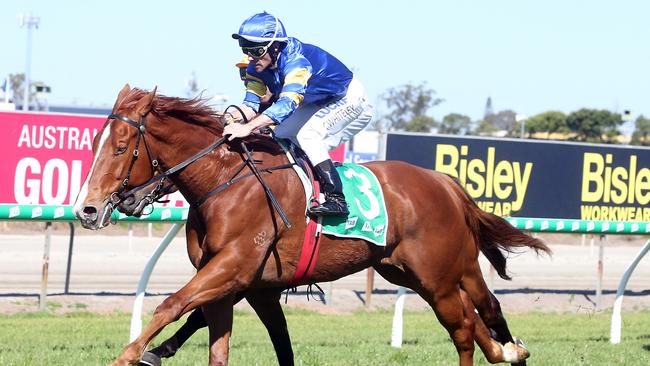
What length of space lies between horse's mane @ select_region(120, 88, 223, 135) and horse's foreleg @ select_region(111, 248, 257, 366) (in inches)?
30.9

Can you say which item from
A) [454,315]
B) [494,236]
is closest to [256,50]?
[454,315]

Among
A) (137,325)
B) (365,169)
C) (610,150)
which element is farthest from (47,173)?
(610,150)

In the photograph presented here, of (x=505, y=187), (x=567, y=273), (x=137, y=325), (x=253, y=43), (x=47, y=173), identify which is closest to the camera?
(x=253, y=43)

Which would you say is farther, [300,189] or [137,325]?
[137,325]

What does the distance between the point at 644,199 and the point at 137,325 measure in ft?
18.5

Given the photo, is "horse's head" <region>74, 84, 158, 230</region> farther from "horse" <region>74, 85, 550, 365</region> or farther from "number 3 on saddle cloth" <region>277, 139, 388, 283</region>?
"number 3 on saddle cloth" <region>277, 139, 388, 283</region>

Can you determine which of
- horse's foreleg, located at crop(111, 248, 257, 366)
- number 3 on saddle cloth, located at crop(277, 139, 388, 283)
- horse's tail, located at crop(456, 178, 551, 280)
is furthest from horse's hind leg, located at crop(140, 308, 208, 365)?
horse's tail, located at crop(456, 178, 551, 280)

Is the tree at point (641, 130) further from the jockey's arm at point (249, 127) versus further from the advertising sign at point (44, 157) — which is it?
the jockey's arm at point (249, 127)

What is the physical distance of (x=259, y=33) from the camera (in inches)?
230

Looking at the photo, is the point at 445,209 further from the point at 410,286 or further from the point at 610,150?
the point at 610,150

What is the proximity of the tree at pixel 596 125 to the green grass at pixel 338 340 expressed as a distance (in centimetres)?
4574

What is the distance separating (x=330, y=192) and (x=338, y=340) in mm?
3756

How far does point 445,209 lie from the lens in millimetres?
6703

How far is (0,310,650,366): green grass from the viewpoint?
774 centimetres
